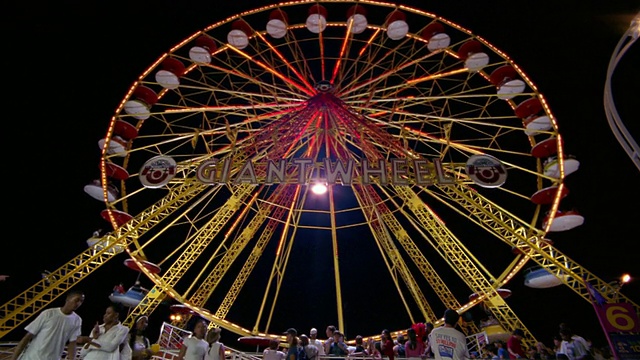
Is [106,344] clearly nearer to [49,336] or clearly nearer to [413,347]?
[49,336]

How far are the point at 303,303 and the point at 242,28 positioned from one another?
21.3 m

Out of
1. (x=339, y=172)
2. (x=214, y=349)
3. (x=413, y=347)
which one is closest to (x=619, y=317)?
(x=413, y=347)

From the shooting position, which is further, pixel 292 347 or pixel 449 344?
pixel 292 347

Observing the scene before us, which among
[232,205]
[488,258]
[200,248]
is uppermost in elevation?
[488,258]

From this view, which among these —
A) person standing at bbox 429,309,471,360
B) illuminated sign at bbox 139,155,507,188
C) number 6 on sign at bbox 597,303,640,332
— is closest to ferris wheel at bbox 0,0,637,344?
illuminated sign at bbox 139,155,507,188

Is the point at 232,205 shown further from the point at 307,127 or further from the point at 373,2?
the point at 373,2

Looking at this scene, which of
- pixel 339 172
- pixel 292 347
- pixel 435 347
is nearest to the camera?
pixel 435 347

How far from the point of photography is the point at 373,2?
14375mm

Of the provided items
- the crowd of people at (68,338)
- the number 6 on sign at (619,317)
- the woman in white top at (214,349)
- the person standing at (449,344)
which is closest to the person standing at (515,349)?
the number 6 on sign at (619,317)

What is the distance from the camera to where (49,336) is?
5.18m

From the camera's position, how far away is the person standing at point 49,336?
16.8 feet

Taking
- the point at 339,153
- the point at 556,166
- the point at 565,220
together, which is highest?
the point at 339,153

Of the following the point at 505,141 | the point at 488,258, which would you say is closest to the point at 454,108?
the point at 505,141

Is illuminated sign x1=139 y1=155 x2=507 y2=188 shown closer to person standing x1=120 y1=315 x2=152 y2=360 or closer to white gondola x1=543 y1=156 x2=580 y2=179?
white gondola x1=543 y1=156 x2=580 y2=179
